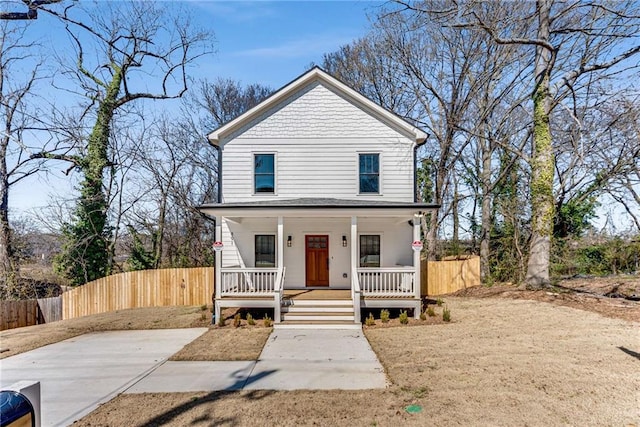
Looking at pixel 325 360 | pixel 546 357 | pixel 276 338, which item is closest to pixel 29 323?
pixel 276 338

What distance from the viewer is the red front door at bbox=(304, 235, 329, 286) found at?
12664 mm

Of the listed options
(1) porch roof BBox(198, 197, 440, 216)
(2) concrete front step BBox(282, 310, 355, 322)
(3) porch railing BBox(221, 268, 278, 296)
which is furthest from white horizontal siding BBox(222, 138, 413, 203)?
(2) concrete front step BBox(282, 310, 355, 322)

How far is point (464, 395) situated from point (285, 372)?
2952 mm

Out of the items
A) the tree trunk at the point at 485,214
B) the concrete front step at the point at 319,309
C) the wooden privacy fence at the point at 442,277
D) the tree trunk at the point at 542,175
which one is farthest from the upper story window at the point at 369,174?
the tree trunk at the point at 485,214

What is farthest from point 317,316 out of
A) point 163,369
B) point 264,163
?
point 264,163

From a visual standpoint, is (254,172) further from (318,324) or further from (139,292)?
(139,292)

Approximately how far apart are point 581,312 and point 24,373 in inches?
530

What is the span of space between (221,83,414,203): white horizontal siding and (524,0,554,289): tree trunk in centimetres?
521

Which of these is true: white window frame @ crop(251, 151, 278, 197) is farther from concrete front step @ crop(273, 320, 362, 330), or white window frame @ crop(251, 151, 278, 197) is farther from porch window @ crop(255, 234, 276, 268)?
concrete front step @ crop(273, 320, 362, 330)

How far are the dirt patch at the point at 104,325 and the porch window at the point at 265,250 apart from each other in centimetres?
248

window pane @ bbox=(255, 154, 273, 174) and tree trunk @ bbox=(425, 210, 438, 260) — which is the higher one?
window pane @ bbox=(255, 154, 273, 174)

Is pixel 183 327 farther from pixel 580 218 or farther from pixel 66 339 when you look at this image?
pixel 580 218

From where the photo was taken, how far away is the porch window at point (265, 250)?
12625 millimetres

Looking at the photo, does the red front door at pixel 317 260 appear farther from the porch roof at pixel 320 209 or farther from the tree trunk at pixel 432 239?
the tree trunk at pixel 432 239
